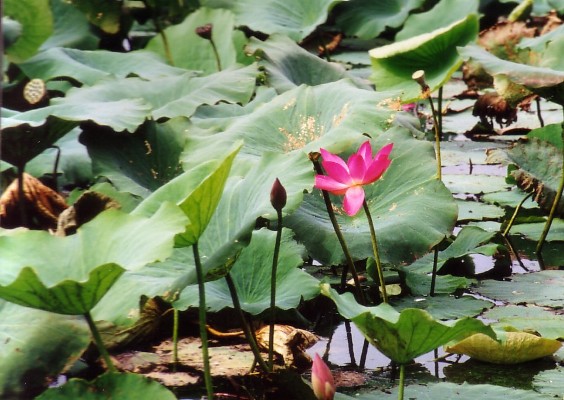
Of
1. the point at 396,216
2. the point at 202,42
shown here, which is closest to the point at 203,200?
the point at 396,216

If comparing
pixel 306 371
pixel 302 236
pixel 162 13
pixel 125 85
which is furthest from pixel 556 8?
pixel 306 371

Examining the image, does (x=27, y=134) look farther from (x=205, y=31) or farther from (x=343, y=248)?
(x=205, y=31)

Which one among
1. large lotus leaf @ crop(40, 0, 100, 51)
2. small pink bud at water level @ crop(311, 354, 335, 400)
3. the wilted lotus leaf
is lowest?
large lotus leaf @ crop(40, 0, 100, 51)

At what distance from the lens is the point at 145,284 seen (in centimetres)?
129

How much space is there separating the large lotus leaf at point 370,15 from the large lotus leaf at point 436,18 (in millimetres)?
395

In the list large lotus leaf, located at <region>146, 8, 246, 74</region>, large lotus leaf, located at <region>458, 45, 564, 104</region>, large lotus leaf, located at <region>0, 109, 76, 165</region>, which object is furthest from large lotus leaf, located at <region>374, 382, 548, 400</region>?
large lotus leaf, located at <region>146, 8, 246, 74</region>

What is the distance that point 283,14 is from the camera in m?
3.60

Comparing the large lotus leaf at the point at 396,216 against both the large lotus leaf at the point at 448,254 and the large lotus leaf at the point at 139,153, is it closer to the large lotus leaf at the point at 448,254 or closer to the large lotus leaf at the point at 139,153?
the large lotus leaf at the point at 448,254

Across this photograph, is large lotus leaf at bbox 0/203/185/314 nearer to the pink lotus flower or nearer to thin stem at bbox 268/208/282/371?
thin stem at bbox 268/208/282/371

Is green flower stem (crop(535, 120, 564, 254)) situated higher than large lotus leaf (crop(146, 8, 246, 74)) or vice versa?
green flower stem (crop(535, 120, 564, 254))

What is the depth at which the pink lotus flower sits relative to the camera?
143 cm

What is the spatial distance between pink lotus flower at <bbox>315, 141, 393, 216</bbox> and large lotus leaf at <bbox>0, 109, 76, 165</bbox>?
0.60 m

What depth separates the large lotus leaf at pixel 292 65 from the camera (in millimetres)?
2285

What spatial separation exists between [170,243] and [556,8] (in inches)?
133
